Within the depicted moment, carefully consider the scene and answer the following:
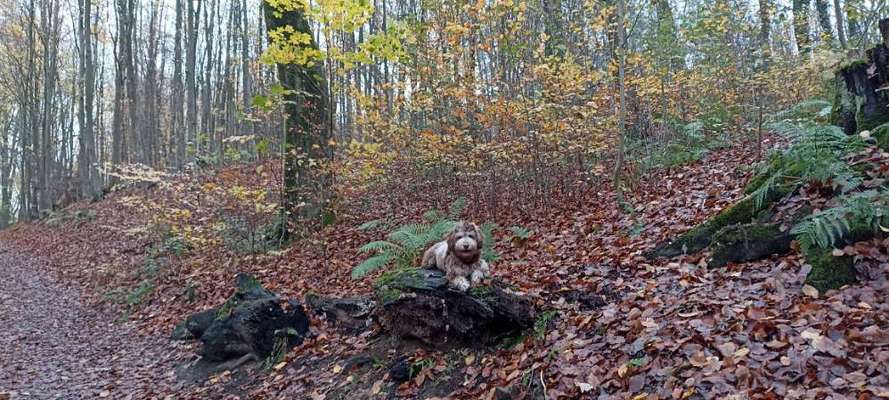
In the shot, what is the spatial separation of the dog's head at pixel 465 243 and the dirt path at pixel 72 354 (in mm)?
4225

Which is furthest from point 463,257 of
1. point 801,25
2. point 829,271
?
point 801,25

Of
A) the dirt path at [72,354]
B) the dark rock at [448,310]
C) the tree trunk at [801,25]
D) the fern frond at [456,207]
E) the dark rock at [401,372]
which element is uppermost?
the tree trunk at [801,25]

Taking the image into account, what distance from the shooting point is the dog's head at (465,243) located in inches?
194

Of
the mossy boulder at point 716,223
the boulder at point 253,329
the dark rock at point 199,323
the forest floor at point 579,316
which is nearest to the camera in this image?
the forest floor at point 579,316

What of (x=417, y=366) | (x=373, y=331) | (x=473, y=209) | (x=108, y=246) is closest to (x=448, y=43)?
(x=473, y=209)

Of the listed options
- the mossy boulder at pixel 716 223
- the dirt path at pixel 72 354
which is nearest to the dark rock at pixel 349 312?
the dirt path at pixel 72 354

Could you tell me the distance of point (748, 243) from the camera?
16.3 feet

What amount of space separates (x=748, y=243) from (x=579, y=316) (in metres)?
1.68

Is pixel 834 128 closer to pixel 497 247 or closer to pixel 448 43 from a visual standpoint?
pixel 497 247

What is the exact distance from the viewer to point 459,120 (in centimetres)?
929

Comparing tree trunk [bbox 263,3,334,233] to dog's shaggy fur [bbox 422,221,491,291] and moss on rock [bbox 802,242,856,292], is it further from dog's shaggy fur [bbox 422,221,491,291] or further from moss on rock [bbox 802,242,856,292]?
moss on rock [bbox 802,242,856,292]

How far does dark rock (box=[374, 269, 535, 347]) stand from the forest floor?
0.55ft

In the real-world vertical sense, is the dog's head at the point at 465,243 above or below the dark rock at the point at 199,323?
above

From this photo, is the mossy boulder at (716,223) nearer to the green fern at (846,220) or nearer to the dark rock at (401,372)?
the green fern at (846,220)
